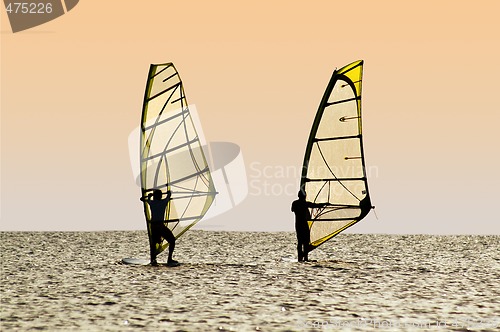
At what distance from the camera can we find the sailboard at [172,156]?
1360 centimetres

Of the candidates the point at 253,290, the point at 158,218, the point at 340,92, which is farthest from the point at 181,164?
the point at 253,290

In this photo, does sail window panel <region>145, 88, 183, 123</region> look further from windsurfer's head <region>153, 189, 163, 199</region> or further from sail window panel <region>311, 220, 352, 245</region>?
sail window panel <region>311, 220, 352, 245</region>

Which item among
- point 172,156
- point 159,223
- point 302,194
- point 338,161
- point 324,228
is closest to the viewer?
point 159,223

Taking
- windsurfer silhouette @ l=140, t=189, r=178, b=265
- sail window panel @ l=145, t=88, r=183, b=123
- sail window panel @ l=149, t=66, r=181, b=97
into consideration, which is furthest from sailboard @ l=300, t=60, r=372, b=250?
sail window panel @ l=149, t=66, r=181, b=97

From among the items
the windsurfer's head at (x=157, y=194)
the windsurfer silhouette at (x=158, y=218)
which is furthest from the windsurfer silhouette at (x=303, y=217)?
the windsurfer's head at (x=157, y=194)

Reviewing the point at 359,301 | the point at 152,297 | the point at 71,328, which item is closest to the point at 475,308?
the point at 359,301

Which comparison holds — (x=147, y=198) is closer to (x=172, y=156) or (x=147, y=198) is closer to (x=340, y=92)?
(x=172, y=156)

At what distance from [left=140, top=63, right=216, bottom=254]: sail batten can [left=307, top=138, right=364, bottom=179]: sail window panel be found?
216 cm

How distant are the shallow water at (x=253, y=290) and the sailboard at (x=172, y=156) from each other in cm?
102

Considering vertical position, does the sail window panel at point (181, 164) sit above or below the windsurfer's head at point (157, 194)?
above

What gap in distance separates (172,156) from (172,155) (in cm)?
2


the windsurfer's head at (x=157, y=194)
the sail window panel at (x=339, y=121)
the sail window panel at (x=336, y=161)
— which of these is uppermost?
the sail window panel at (x=339, y=121)

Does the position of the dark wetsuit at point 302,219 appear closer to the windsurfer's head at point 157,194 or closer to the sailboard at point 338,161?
the sailboard at point 338,161

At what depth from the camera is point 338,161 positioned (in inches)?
539
